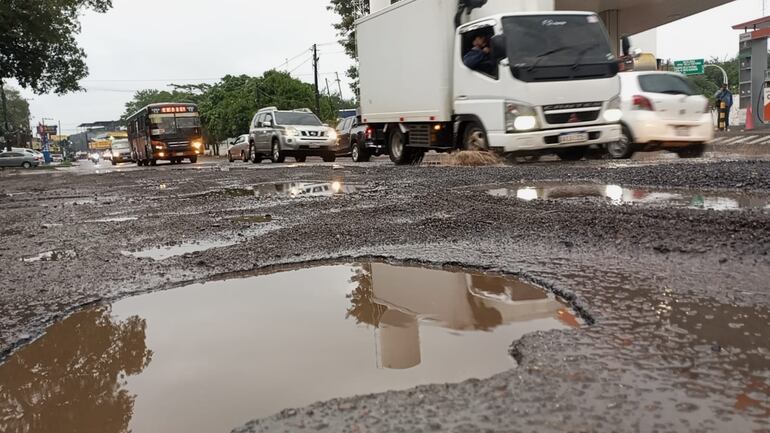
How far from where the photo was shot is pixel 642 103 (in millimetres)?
10305

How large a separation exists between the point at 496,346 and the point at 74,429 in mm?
1304

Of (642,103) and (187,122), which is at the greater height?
(187,122)

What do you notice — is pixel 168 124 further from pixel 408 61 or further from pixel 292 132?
pixel 408 61

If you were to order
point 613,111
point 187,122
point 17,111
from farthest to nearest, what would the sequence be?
point 17,111 → point 187,122 → point 613,111

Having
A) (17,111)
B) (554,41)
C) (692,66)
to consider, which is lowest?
(554,41)

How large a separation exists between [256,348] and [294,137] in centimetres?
1729

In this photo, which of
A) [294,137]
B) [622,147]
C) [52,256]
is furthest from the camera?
[294,137]

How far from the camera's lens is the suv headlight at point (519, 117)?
9.59m

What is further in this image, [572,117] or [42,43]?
[42,43]

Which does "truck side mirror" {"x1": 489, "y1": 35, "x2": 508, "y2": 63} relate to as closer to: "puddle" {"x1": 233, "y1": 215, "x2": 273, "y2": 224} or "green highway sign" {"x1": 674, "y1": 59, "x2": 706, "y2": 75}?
"puddle" {"x1": 233, "y1": 215, "x2": 273, "y2": 224}

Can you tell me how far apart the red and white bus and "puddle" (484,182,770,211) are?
76.5 feet

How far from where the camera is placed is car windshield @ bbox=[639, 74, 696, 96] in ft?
34.3

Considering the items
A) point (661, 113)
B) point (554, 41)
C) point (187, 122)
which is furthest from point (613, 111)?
point (187, 122)

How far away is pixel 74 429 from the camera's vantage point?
1.65 meters
